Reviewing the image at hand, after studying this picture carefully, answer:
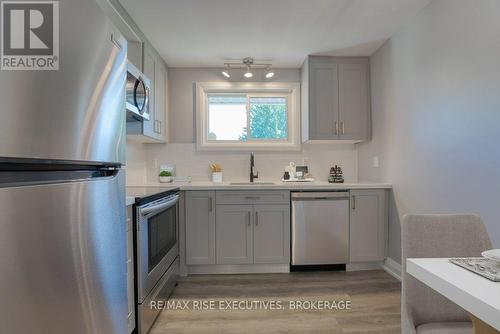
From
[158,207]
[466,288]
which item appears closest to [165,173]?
[158,207]

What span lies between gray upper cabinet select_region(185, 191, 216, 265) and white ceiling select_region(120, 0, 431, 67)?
1566 mm

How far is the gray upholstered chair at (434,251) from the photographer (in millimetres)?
1074

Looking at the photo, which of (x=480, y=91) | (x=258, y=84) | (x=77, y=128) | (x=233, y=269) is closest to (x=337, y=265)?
(x=233, y=269)

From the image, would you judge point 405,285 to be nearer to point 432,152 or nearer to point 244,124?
point 432,152

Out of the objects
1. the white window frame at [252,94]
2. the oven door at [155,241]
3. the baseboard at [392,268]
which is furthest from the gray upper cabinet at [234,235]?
the baseboard at [392,268]

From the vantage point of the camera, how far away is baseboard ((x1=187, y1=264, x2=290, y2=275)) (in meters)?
2.84

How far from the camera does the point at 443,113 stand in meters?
2.02

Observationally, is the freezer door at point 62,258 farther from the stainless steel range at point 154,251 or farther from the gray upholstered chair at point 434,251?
the gray upholstered chair at point 434,251

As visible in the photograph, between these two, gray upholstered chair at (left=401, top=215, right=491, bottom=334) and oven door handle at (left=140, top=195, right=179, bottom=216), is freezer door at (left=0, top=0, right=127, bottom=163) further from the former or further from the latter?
gray upholstered chair at (left=401, top=215, right=491, bottom=334)

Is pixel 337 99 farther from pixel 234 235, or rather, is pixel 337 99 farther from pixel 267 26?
pixel 234 235

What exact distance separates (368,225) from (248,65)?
228cm

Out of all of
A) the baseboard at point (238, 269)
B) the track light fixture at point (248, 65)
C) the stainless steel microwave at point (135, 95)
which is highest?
the track light fixture at point (248, 65)

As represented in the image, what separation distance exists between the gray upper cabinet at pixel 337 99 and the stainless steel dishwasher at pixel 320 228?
2.49ft

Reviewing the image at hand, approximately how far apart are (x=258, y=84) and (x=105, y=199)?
2.83 meters
